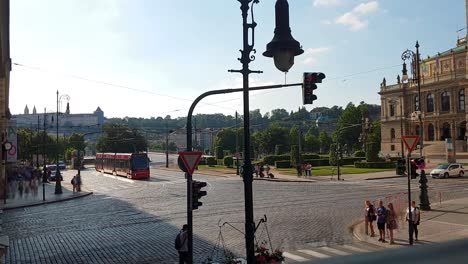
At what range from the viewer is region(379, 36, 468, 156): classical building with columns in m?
81.9

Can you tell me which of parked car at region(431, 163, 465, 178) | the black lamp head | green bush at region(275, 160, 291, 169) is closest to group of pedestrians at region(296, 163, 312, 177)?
parked car at region(431, 163, 465, 178)

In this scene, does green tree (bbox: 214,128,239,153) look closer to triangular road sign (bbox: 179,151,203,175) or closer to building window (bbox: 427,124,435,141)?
building window (bbox: 427,124,435,141)

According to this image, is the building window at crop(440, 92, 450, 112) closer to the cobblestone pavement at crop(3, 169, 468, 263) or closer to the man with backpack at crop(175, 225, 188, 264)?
the cobblestone pavement at crop(3, 169, 468, 263)

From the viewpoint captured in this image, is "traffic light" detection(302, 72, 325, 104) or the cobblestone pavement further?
the cobblestone pavement

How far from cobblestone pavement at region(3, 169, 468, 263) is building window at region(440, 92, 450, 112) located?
187 feet

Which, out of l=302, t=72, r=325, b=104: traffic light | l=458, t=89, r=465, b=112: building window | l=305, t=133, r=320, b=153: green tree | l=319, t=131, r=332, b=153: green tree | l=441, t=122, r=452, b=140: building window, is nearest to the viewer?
l=302, t=72, r=325, b=104: traffic light

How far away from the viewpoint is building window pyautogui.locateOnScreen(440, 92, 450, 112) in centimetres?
8544

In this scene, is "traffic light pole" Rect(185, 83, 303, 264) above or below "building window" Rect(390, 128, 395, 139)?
below

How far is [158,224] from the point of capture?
21578 mm

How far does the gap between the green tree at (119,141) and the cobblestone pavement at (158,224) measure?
70256 mm

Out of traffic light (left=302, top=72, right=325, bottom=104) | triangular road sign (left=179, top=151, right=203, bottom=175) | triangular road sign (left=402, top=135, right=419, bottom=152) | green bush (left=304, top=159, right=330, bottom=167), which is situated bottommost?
green bush (left=304, top=159, right=330, bottom=167)

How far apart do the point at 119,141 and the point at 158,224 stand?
276 ft

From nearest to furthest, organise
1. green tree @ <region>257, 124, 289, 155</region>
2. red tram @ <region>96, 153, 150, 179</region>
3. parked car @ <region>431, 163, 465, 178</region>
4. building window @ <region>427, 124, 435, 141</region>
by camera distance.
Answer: parked car @ <region>431, 163, 465, 178</region>
red tram @ <region>96, 153, 150, 179</region>
building window @ <region>427, 124, 435, 141</region>
green tree @ <region>257, 124, 289, 155</region>

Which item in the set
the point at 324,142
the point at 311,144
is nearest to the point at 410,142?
the point at 311,144
